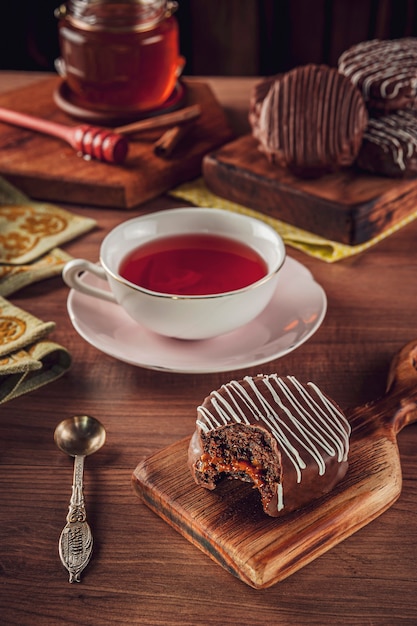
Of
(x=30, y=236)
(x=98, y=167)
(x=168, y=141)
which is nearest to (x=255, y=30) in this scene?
(x=168, y=141)

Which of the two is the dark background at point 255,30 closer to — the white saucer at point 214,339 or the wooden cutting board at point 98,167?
the wooden cutting board at point 98,167

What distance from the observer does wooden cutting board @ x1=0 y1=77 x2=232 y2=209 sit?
5.51 feet

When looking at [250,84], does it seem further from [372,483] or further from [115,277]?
[372,483]

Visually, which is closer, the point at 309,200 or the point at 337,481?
the point at 337,481

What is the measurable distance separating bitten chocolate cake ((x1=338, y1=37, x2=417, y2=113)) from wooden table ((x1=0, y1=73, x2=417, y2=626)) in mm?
475

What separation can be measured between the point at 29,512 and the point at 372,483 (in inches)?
16.5

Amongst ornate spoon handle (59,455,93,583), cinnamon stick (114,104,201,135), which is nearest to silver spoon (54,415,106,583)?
ornate spoon handle (59,455,93,583)

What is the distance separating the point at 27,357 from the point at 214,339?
0.94 ft

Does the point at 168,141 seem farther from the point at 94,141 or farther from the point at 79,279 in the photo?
the point at 79,279

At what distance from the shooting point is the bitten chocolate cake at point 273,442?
0.89 meters

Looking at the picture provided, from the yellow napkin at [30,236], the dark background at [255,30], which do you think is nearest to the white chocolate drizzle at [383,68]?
the yellow napkin at [30,236]

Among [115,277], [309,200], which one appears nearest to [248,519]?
[115,277]

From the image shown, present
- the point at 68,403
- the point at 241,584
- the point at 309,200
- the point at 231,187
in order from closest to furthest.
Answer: the point at 241,584 < the point at 68,403 < the point at 309,200 < the point at 231,187

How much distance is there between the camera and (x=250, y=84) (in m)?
2.31
